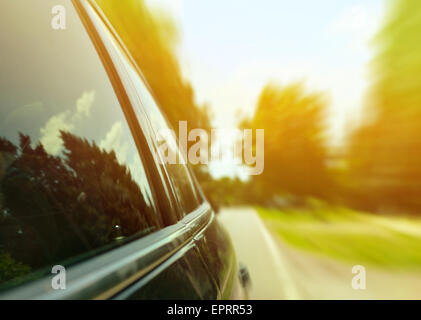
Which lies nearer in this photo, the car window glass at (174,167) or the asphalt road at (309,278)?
the car window glass at (174,167)

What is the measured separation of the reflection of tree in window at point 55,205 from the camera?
0.87 meters

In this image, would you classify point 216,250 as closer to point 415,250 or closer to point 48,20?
point 48,20

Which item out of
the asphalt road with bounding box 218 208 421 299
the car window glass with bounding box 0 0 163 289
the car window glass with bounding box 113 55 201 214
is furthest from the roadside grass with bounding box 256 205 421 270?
the car window glass with bounding box 0 0 163 289

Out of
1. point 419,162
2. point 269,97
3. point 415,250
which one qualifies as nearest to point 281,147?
point 269,97

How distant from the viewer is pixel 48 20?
47.6 inches

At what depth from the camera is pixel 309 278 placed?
251 inches

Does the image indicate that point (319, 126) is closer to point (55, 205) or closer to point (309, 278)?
point (309, 278)

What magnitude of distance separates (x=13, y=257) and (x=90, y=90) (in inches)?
25.8

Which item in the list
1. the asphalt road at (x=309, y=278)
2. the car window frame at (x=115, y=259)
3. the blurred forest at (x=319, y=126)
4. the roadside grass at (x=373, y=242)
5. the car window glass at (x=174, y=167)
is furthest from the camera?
the roadside grass at (x=373, y=242)

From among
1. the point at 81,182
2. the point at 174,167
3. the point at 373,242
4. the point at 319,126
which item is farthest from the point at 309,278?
the point at 319,126

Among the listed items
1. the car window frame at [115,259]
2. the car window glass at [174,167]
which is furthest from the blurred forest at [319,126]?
the car window frame at [115,259]

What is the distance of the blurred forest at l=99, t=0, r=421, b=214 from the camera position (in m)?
7.95

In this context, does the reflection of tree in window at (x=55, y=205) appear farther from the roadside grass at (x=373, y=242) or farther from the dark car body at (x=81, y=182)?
the roadside grass at (x=373, y=242)

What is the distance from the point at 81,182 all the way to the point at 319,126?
26531mm
